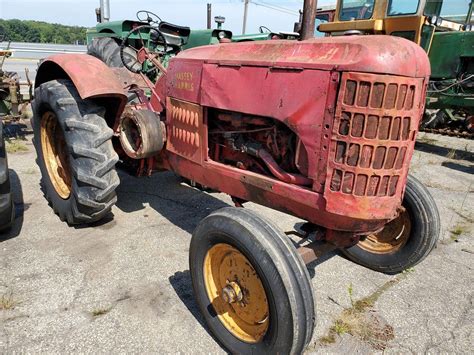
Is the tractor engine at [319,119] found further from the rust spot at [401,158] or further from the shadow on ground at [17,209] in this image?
the shadow on ground at [17,209]

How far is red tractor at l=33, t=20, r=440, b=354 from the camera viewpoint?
5.79ft

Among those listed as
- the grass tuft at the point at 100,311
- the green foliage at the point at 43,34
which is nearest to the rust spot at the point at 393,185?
the grass tuft at the point at 100,311

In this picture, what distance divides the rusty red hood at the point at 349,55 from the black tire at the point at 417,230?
103 centimetres

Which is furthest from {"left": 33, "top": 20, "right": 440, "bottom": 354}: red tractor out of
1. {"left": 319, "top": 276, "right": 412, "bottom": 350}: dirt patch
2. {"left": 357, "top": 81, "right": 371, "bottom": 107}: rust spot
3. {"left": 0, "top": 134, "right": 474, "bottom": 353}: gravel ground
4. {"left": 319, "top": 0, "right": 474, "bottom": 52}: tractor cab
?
{"left": 319, "top": 0, "right": 474, "bottom": 52}: tractor cab

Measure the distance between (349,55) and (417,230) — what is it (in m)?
1.45

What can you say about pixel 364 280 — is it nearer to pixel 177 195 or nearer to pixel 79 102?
pixel 177 195

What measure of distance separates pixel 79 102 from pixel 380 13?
5483mm

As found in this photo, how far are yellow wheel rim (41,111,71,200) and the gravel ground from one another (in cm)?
31

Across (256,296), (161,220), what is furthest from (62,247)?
(256,296)

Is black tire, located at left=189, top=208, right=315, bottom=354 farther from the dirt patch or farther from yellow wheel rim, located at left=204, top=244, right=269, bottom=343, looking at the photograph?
the dirt patch

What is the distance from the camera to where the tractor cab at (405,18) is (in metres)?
6.27

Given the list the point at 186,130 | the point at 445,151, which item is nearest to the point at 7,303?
the point at 186,130

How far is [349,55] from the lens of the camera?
70.6 inches

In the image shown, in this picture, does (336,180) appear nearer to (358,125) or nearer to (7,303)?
(358,125)
